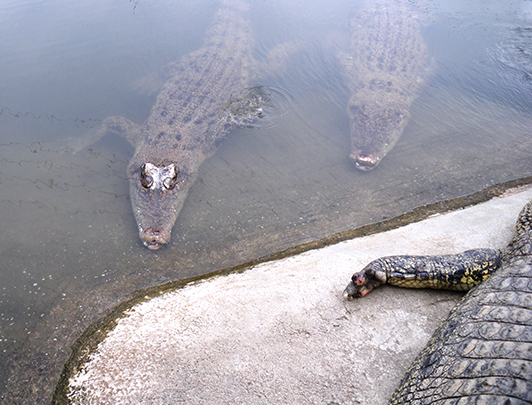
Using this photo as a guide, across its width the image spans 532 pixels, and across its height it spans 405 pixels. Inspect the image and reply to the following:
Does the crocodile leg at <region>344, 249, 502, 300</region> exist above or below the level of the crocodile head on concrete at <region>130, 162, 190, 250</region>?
above

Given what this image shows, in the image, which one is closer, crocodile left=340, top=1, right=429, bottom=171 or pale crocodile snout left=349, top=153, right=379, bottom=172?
pale crocodile snout left=349, top=153, right=379, bottom=172

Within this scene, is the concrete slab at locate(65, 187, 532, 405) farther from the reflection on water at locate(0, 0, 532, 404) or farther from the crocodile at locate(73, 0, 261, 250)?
the crocodile at locate(73, 0, 261, 250)

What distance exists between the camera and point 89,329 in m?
3.25

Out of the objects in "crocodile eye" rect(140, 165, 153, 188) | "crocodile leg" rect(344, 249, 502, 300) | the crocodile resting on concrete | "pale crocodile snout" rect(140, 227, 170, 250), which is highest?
the crocodile resting on concrete

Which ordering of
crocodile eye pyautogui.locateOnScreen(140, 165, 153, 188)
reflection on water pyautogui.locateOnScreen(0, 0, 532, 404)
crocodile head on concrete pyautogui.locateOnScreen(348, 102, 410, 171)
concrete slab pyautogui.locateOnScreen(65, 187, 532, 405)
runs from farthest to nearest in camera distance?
crocodile head on concrete pyautogui.locateOnScreen(348, 102, 410, 171) < crocodile eye pyautogui.locateOnScreen(140, 165, 153, 188) < reflection on water pyautogui.locateOnScreen(0, 0, 532, 404) < concrete slab pyautogui.locateOnScreen(65, 187, 532, 405)

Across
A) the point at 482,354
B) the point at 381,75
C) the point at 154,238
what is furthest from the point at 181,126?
the point at 482,354

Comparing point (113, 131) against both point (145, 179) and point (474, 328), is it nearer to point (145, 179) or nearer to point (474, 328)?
point (145, 179)

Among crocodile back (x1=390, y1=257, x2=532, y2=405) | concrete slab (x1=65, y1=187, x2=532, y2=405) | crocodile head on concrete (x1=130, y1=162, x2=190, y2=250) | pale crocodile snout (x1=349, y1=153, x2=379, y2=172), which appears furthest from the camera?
pale crocodile snout (x1=349, y1=153, x2=379, y2=172)

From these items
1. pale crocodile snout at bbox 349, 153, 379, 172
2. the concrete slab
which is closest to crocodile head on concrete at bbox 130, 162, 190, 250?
the concrete slab

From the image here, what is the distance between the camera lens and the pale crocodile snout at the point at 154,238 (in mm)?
4145

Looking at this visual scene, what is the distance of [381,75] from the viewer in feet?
26.2

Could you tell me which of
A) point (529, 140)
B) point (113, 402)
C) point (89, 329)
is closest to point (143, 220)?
point (89, 329)

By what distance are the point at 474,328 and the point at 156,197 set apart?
13.1ft

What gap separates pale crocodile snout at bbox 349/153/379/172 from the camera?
18.0ft
